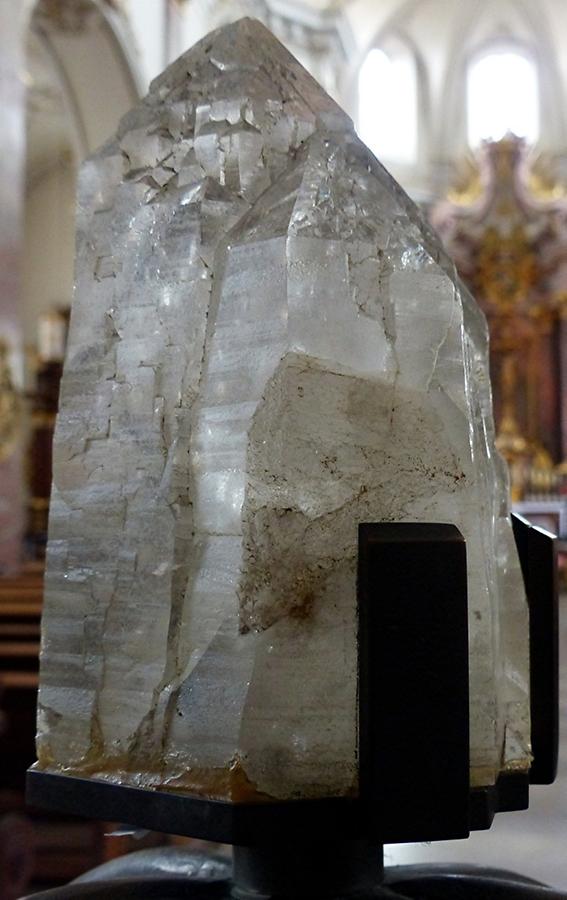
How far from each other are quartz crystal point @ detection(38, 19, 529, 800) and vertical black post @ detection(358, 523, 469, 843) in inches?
2.2

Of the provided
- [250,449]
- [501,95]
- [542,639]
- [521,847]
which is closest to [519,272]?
[501,95]

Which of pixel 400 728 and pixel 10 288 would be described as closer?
pixel 400 728

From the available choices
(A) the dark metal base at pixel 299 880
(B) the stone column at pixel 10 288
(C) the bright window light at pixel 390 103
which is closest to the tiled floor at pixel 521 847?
(A) the dark metal base at pixel 299 880

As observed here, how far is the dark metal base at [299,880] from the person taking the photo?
3.77 feet

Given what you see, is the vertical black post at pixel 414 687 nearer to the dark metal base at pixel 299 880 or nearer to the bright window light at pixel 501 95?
the dark metal base at pixel 299 880

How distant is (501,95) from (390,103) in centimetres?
167

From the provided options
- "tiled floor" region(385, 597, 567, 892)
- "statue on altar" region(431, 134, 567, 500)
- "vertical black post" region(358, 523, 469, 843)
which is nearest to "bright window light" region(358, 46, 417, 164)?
"statue on altar" region(431, 134, 567, 500)

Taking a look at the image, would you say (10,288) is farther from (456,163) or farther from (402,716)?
(456,163)

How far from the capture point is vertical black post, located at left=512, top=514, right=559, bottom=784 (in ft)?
4.23

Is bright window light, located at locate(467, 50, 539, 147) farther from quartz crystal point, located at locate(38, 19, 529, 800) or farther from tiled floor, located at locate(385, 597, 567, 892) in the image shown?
quartz crystal point, located at locate(38, 19, 529, 800)

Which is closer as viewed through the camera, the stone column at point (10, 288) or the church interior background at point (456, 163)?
the stone column at point (10, 288)

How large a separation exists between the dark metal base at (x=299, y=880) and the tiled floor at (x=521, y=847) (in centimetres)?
79

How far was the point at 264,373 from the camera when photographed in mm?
1113

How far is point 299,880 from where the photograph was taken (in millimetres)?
1149
